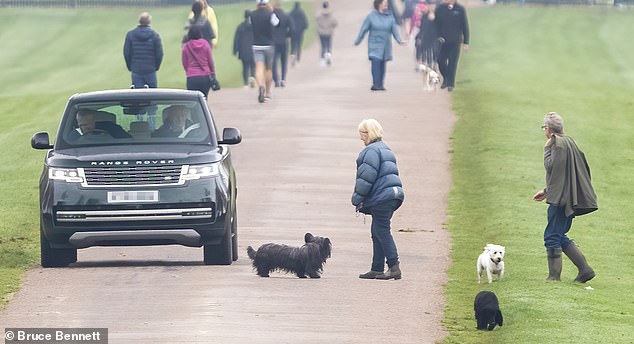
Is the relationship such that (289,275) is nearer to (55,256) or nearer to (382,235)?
(382,235)

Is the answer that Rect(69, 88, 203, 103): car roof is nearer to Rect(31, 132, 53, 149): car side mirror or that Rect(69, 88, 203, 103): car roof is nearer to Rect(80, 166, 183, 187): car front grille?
Rect(31, 132, 53, 149): car side mirror

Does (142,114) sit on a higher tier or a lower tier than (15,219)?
higher

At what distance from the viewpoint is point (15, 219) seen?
934 inches

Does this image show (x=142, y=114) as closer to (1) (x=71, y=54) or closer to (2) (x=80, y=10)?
(1) (x=71, y=54)

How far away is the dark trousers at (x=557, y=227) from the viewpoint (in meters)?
18.0

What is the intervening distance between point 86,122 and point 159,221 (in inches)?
70.5

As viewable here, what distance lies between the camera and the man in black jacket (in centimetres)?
2881

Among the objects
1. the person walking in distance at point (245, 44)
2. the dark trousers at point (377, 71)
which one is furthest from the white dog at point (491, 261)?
the person walking in distance at point (245, 44)

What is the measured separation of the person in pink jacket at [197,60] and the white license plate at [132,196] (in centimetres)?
1126

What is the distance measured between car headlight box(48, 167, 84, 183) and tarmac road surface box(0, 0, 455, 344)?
99 cm

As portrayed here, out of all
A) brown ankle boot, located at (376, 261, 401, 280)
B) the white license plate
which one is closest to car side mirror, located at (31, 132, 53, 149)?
the white license plate

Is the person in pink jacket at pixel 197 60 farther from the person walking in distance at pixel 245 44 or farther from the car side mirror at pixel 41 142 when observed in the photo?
the car side mirror at pixel 41 142

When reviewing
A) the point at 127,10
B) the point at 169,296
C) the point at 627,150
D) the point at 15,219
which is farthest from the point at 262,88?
the point at 127,10

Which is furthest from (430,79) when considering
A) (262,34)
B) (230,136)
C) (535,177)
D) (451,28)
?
(230,136)
